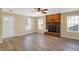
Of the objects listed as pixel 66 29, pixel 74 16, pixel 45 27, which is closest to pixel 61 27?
pixel 66 29

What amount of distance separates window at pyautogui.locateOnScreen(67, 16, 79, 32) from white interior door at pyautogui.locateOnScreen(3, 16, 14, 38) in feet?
13.7

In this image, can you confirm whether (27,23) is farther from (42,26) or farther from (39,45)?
(39,45)

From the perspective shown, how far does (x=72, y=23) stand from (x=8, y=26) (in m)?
4.60

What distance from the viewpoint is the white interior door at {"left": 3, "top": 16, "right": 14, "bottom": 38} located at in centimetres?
722

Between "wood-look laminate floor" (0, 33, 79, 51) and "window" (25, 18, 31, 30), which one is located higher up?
"window" (25, 18, 31, 30)

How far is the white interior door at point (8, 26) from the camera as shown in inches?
284

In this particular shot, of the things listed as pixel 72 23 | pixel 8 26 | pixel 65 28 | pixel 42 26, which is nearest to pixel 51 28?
pixel 42 26

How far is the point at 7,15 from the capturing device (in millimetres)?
7418

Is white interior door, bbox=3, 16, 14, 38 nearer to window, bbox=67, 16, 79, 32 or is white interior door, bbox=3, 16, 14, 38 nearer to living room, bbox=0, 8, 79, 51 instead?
living room, bbox=0, 8, 79, 51

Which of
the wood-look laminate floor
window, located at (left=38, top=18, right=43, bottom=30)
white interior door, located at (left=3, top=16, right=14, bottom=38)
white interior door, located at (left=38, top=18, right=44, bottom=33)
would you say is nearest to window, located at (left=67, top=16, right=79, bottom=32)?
the wood-look laminate floor

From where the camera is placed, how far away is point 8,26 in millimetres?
7605

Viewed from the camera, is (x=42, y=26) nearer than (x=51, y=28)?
No
